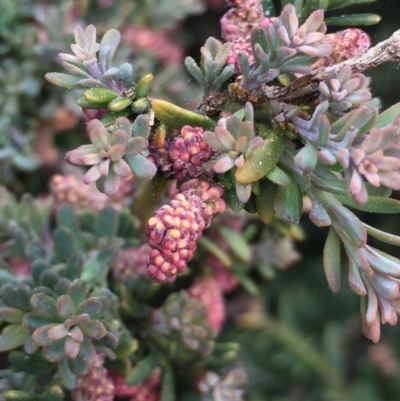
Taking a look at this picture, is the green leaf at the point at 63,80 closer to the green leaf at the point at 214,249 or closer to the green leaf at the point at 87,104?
the green leaf at the point at 87,104

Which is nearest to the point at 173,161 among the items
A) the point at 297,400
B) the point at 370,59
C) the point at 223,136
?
the point at 223,136

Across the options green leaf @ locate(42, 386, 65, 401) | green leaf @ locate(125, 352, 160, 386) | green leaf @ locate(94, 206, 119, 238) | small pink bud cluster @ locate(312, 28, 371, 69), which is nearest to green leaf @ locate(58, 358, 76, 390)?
green leaf @ locate(42, 386, 65, 401)

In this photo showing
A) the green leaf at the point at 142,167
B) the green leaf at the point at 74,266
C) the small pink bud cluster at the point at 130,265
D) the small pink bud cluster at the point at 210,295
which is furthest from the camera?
the small pink bud cluster at the point at 210,295

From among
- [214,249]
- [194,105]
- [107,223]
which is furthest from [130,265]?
[194,105]

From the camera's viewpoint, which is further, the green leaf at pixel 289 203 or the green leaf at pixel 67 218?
the green leaf at pixel 67 218

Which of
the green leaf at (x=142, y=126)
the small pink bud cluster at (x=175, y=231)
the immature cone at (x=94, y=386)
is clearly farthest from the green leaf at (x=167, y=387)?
the green leaf at (x=142, y=126)
